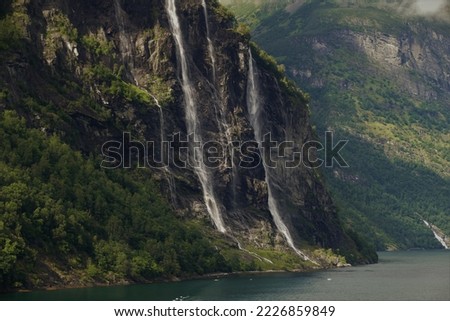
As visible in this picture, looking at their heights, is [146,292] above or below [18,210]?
below

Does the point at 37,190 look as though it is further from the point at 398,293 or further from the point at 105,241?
the point at 398,293

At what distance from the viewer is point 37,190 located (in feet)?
619

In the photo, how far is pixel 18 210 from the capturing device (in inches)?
6944

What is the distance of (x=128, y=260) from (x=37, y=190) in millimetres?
22400

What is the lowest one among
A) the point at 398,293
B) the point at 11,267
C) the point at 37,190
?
the point at 398,293
